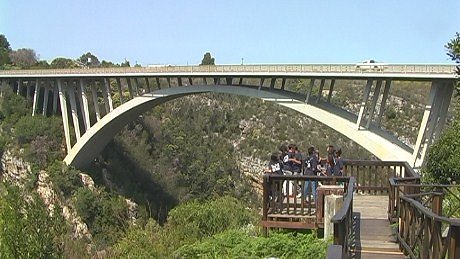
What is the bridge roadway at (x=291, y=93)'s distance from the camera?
13.9 meters

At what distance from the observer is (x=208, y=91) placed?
20.5m

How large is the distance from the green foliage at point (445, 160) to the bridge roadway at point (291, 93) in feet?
3.35

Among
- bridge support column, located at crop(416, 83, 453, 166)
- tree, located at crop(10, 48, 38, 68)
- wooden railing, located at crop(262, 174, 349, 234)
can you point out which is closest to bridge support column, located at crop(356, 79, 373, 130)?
bridge support column, located at crop(416, 83, 453, 166)

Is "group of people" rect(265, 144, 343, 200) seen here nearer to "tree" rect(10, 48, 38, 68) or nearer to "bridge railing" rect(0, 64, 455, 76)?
"bridge railing" rect(0, 64, 455, 76)

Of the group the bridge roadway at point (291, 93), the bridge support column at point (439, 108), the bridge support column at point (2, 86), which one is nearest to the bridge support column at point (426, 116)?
the bridge roadway at point (291, 93)

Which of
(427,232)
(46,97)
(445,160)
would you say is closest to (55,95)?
(46,97)

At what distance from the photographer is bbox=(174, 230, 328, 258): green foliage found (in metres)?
5.94

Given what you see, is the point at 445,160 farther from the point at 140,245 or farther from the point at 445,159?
the point at 140,245

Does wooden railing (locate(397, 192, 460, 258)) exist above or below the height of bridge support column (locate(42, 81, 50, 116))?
above

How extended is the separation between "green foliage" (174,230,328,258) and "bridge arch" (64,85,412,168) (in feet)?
28.8

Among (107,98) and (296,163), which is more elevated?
(296,163)

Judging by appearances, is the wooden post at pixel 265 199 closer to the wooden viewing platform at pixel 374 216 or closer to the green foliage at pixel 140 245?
the wooden viewing platform at pixel 374 216

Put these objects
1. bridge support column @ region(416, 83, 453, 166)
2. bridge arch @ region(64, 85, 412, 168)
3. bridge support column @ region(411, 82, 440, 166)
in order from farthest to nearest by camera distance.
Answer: bridge arch @ region(64, 85, 412, 168) → bridge support column @ region(416, 83, 453, 166) → bridge support column @ region(411, 82, 440, 166)

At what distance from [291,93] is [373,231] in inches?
468
